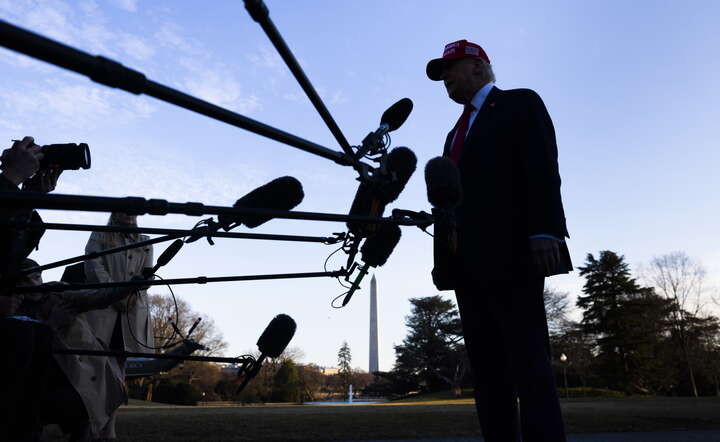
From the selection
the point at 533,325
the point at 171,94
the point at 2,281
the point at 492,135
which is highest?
the point at 492,135

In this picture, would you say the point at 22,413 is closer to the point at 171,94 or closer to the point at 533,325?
the point at 171,94

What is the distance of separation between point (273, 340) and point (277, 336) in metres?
0.04

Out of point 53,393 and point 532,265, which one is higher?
point 532,265

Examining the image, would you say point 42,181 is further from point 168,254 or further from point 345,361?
point 345,361

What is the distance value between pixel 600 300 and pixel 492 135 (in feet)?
146

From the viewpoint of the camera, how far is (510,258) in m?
2.19

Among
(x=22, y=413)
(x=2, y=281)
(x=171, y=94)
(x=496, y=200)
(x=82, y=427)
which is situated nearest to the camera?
(x=171, y=94)

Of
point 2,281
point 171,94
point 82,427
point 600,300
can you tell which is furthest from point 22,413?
point 600,300

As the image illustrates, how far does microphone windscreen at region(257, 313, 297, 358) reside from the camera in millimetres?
3180

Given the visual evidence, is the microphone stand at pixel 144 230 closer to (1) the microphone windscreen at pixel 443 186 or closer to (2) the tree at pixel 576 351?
(1) the microphone windscreen at pixel 443 186

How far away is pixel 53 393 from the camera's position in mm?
2789

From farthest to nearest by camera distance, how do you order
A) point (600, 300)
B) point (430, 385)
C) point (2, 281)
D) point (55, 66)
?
1. point (430, 385)
2. point (600, 300)
3. point (2, 281)
4. point (55, 66)

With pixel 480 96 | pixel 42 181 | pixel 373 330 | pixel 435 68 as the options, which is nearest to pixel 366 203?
pixel 480 96

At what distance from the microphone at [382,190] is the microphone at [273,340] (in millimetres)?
1371
